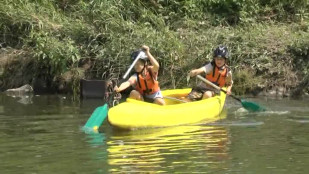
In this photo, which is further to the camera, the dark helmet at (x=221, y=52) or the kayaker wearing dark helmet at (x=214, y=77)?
the kayaker wearing dark helmet at (x=214, y=77)

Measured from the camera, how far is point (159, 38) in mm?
14062

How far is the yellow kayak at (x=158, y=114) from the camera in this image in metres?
8.30

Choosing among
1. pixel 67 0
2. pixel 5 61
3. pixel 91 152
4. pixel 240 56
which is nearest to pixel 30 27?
pixel 5 61

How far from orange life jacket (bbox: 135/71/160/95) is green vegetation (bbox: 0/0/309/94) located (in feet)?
13.2

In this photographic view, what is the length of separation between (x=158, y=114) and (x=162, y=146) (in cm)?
142

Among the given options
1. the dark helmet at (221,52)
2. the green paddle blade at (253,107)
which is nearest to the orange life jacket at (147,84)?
the dark helmet at (221,52)

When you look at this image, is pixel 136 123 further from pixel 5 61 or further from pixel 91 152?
pixel 5 61

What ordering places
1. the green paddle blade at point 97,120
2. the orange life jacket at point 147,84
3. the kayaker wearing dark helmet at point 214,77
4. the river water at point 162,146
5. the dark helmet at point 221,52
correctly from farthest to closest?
the kayaker wearing dark helmet at point 214,77 → the dark helmet at point 221,52 → the orange life jacket at point 147,84 → the green paddle blade at point 97,120 → the river water at point 162,146

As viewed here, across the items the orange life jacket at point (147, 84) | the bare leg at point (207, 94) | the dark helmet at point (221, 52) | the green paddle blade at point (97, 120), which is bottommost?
the green paddle blade at point (97, 120)

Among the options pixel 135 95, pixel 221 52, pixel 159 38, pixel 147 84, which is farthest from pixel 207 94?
pixel 159 38

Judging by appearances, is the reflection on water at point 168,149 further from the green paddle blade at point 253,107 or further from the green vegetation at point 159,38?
the green vegetation at point 159,38

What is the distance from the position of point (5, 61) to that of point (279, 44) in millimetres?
6421

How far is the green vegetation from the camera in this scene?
535 inches

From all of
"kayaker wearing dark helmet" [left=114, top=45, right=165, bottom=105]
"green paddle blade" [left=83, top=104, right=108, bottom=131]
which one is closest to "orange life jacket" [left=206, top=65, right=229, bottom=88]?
"kayaker wearing dark helmet" [left=114, top=45, right=165, bottom=105]
